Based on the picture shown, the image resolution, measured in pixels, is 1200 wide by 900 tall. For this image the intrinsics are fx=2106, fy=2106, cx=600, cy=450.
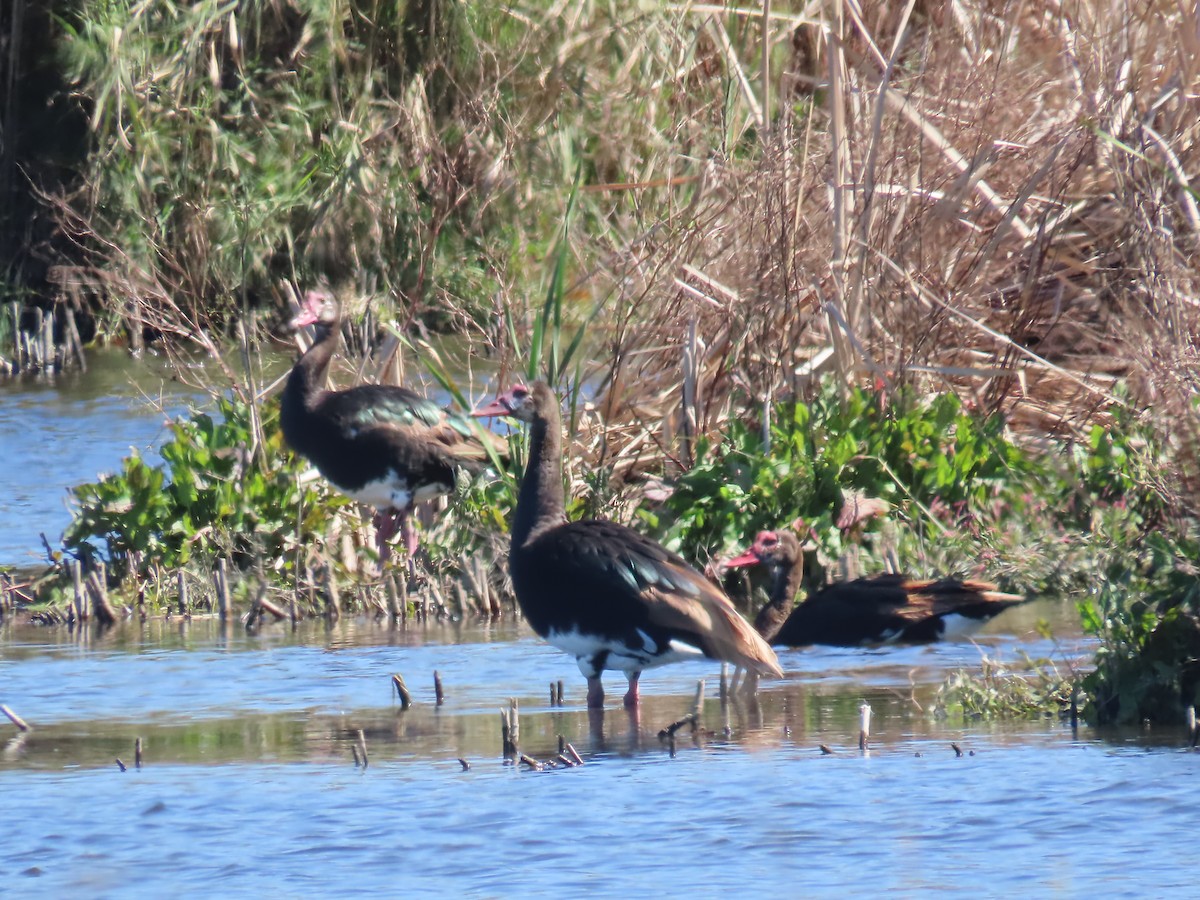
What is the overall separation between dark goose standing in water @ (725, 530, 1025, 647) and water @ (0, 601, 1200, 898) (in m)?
0.18

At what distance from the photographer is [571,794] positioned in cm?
630

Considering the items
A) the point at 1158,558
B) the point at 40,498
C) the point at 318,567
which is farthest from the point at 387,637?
the point at 40,498

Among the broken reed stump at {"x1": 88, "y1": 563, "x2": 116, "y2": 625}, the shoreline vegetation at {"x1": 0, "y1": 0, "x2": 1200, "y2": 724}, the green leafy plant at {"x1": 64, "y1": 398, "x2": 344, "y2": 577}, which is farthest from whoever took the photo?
the green leafy plant at {"x1": 64, "y1": 398, "x2": 344, "y2": 577}

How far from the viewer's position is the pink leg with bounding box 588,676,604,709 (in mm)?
7785

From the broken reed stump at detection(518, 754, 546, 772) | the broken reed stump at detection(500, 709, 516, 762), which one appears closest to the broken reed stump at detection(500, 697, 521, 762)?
the broken reed stump at detection(500, 709, 516, 762)

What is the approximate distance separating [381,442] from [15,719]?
4.25 metres

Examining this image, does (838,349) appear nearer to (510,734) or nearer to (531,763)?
(510,734)

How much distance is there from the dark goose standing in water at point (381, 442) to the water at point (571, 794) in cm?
286

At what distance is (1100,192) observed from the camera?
1152cm

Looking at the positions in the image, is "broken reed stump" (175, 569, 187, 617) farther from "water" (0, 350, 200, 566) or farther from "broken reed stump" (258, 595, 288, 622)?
"water" (0, 350, 200, 566)

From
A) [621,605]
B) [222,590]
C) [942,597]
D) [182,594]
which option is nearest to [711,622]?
[621,605]

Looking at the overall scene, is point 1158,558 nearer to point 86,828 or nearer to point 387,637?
point 86,828

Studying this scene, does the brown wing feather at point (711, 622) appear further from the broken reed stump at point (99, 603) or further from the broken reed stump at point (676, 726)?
the broken reed stump at point (99, 603)

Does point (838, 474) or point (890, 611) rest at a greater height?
point (838, 474)
